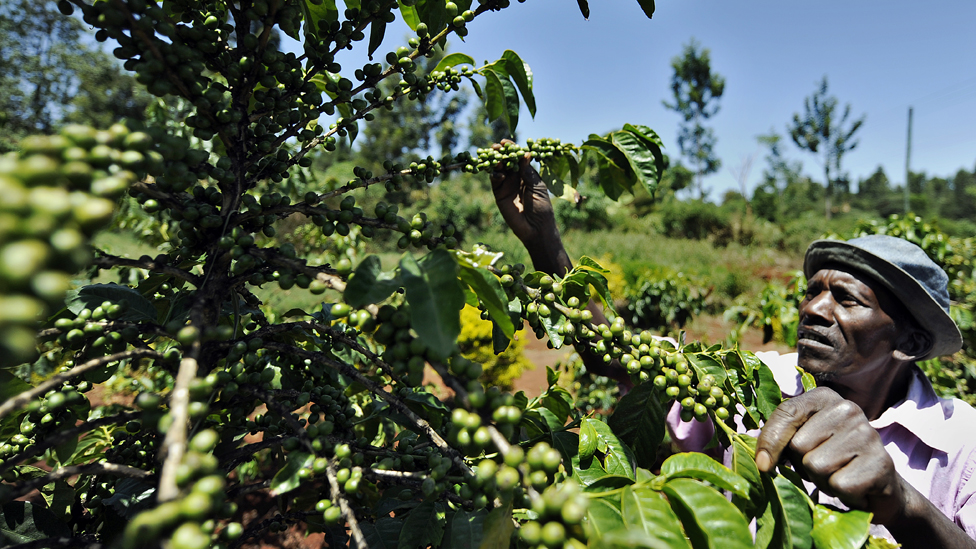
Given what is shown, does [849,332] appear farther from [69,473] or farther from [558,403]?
[69,473]

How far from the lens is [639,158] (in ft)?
4.71

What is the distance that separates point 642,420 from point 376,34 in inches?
50.8

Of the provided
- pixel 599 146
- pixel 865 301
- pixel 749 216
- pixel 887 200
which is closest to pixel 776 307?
pixel 865 301

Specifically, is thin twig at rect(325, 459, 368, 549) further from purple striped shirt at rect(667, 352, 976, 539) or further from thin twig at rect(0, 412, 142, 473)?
purple striped shirt at rect(667, 352, 976, 539)

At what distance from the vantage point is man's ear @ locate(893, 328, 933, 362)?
6.68 ft

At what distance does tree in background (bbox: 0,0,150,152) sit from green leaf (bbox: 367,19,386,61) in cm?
3467

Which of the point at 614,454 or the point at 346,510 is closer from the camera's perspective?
the point at 346,510

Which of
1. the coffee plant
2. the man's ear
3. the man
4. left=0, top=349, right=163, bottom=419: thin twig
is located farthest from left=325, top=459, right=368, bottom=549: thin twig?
the man's ear

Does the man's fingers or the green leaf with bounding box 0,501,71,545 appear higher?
the green leaf with bounding box 0,501,71,545

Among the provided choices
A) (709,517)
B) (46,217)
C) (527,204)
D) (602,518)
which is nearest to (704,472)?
(709,517)

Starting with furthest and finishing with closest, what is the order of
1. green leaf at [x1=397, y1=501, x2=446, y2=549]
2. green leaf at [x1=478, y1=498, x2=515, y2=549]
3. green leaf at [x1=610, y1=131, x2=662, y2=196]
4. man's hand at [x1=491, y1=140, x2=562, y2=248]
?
1. man's hand at [x1=491, y1=140, x2=562, y2=248]
2. green leaf at [x1=610, y1=131, x2=662, y2=196]
3. green leaf at [x1=397, y1=501, x2=446, y2=549]
4. green leaf at [x1=478, y1=498, x2=515, y2=549]

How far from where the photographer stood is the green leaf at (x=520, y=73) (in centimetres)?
126

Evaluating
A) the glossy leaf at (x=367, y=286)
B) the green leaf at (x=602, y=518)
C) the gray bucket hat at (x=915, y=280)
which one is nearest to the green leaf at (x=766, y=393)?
the green leaf at (x=602, y=518)

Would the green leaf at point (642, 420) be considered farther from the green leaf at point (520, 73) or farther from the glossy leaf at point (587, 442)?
the green leaf at point (520, 73)
